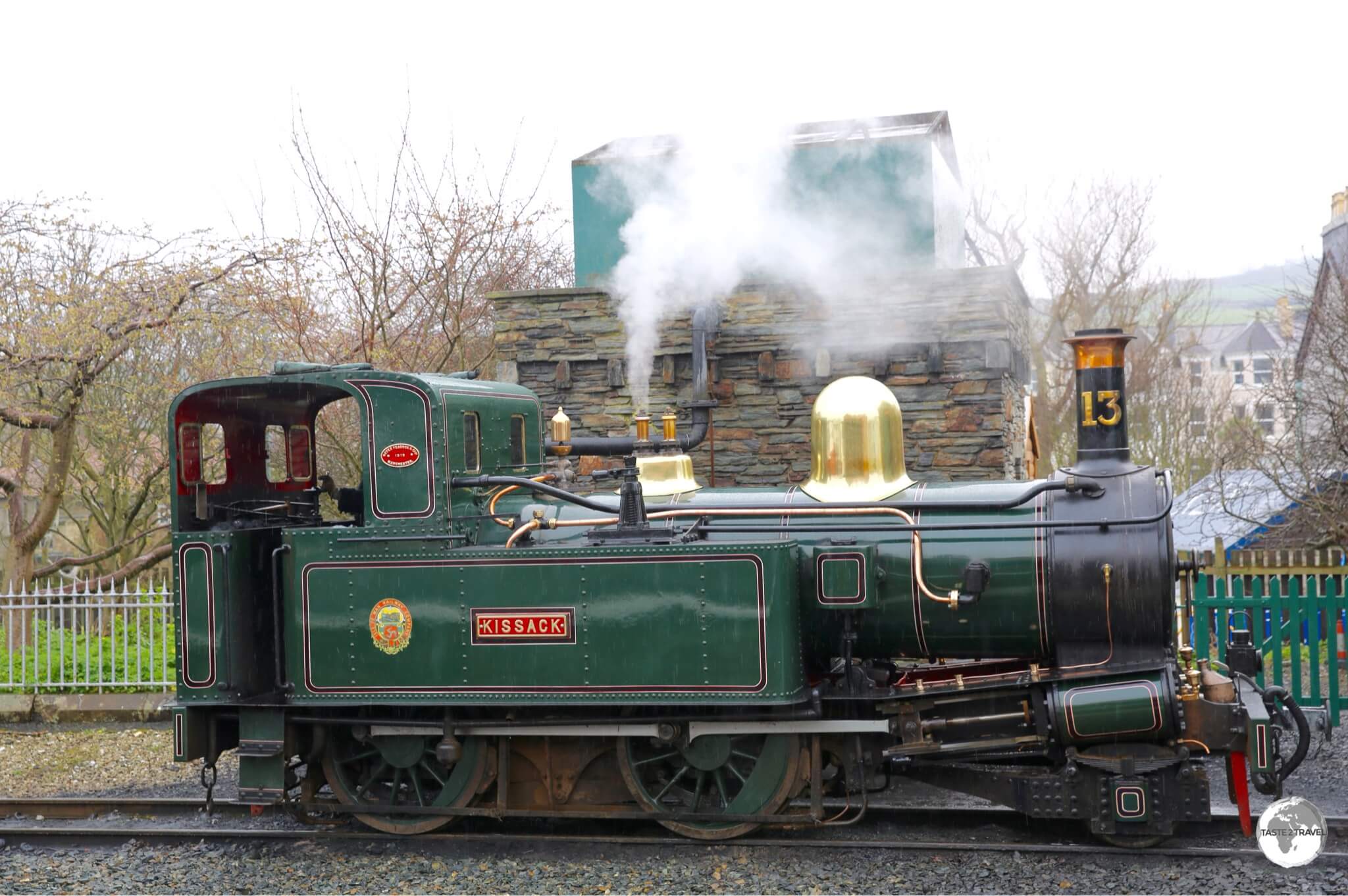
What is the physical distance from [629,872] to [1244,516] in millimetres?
13761


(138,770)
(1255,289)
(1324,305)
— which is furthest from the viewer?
(1255,289)

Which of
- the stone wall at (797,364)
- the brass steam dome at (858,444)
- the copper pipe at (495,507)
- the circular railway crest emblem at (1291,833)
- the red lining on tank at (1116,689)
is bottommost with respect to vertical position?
the circular railway crest emblem at (1291,833)

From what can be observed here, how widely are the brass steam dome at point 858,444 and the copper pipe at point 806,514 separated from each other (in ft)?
0.53

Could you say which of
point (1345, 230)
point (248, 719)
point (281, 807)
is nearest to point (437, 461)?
point (248, 719)

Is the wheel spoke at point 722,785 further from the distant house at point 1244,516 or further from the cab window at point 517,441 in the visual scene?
the distant house at point 1244,516

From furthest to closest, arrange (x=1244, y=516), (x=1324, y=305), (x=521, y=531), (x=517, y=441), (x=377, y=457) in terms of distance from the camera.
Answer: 1. (x=1244, y=516)
2. (x=1324, y=305)
3. (x=517, y=441)
4. (x=377, y=457)
5. (x=521, y=531)

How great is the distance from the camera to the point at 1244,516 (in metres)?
16.7

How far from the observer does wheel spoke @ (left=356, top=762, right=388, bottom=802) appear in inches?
251

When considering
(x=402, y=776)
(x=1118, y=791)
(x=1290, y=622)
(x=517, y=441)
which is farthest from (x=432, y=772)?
(x=1290, y=622)

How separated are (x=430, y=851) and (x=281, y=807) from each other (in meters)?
1.10

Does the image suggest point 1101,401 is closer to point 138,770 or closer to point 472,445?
point 472,445

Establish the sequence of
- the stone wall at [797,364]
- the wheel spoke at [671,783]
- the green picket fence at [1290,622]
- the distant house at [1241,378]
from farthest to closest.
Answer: the distant house at [1241,378], the stone wall at [797,364], the green picket fence at [1290,622], the wheel spoke at [671,783]

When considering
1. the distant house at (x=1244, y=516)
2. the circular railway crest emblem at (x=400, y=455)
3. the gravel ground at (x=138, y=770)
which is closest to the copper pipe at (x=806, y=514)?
the circular railway crest emblem at (x=400, y=455)

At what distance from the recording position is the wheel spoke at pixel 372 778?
20.9 ft
